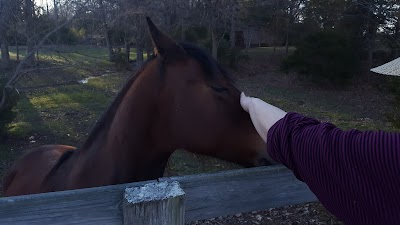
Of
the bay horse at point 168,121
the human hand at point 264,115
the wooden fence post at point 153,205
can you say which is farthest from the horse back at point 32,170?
the human hand at point 264,115

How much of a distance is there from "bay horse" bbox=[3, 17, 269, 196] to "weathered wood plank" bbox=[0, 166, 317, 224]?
0.18 m

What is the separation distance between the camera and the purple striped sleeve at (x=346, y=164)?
1058 mm

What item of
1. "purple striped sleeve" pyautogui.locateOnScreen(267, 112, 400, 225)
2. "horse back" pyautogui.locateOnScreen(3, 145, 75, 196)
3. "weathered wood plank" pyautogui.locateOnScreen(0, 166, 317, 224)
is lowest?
"horse back" pyautogui.locateOnScreen(3, 145, 75, 196)

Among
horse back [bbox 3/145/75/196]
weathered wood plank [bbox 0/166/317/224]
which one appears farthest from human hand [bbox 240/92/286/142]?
horse back [bbox 3/145/75/196]

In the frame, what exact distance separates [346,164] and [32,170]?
3.14 m

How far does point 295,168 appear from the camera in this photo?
128cm

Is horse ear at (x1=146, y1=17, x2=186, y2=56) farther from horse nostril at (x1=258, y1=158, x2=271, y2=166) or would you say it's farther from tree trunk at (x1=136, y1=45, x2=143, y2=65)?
tree trunk at (x1=136, y1=45, x2=143, y2=65)

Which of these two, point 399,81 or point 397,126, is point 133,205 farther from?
point 399,81

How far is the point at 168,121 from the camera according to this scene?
7.06 ft

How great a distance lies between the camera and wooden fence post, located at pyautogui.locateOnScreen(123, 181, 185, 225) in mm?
1441

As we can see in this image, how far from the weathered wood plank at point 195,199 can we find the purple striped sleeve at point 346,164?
0.50 meters

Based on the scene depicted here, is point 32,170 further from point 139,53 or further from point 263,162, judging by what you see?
point 139,53

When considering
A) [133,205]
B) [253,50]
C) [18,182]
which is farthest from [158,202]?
[253,50]

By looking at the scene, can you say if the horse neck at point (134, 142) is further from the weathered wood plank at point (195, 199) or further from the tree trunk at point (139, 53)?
the tree trunk at point (139, 53)
